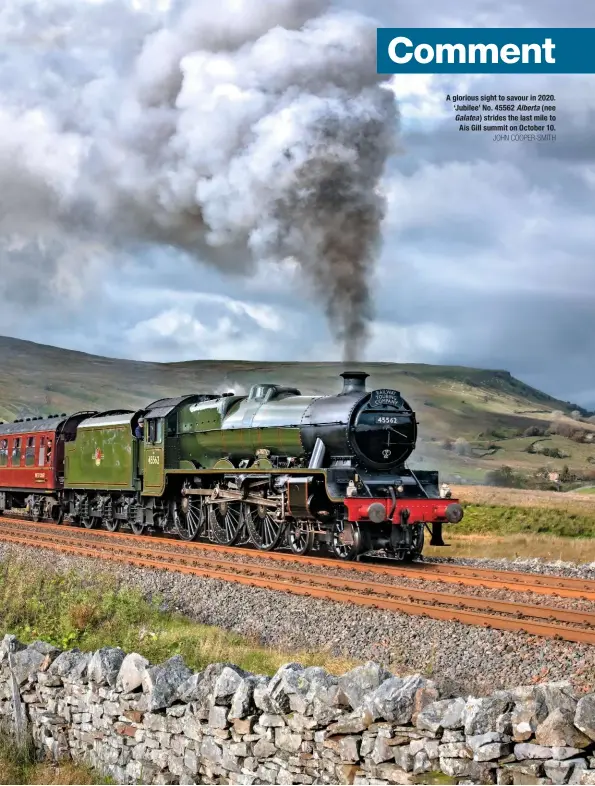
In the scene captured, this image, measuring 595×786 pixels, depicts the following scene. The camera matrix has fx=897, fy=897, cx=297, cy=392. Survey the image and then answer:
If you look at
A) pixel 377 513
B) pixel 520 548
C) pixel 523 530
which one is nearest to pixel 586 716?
pixel 377 513

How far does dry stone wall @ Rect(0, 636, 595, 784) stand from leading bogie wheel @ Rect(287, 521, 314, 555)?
9.88m

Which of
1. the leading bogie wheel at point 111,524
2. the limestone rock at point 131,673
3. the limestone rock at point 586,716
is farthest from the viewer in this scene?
the leading bogie wheel at point 111,524

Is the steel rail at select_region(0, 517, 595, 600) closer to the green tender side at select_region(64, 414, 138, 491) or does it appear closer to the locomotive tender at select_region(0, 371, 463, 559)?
the locomotive tender at select_region(0, 371, 463, 559)

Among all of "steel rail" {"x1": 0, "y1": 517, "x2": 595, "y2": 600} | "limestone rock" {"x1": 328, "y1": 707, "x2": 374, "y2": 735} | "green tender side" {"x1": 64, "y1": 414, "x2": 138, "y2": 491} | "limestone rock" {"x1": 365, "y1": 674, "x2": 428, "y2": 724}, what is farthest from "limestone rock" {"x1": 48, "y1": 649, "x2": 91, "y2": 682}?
"green tender side" {"x1": 64, "y1": 414, "x2": 138, "y2": 491}

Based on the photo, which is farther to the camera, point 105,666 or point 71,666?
point 71,666

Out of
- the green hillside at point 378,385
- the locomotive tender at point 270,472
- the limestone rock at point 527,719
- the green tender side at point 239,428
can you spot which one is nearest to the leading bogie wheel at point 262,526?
the locomotive tender at point 270,472

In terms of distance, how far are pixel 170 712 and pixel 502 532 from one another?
77.7 ft

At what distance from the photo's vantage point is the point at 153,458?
23594 mm

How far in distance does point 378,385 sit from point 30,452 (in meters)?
69.4

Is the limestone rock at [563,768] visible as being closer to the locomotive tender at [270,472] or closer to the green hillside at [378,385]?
the locomotive tender at [270,472]

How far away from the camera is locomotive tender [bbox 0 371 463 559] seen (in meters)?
17.6

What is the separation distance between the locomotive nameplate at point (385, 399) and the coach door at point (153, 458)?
6.92 metres

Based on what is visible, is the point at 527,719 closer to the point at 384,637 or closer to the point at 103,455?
the point at 384,637

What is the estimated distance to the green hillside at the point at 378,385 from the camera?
89.8 meters
